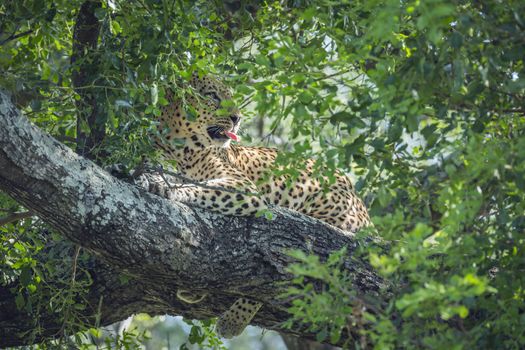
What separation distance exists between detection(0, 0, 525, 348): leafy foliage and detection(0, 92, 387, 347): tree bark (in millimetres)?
573

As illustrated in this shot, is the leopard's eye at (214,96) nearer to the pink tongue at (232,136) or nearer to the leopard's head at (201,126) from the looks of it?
the leopard's head at (201,126)

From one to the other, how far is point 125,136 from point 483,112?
2629mm

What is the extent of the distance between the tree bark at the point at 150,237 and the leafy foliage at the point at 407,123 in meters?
0.57

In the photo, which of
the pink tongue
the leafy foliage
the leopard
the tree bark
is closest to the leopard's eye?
the leopard

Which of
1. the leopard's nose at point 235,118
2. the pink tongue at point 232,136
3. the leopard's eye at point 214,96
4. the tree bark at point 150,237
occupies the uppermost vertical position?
the leopard's eye at point 214,96

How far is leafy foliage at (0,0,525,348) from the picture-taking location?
15.8 feet

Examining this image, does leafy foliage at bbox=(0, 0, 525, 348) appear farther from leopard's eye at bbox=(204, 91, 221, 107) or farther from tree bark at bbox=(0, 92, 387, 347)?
leopard's eye at bbox=(204, 91, 221, 107)

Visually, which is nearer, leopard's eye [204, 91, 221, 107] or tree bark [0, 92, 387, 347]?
tree bark [0, 92, 387, 347]

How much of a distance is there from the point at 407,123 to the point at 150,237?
6.42 feet

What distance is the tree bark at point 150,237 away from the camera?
5875 millimetres

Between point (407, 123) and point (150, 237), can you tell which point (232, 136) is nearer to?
point (150, 237)

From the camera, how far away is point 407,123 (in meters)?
5.16

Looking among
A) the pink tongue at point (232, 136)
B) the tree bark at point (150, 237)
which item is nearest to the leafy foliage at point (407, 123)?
the tree bark at point (150, 237)

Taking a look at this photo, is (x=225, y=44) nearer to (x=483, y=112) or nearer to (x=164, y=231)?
(x=164, y=231)
